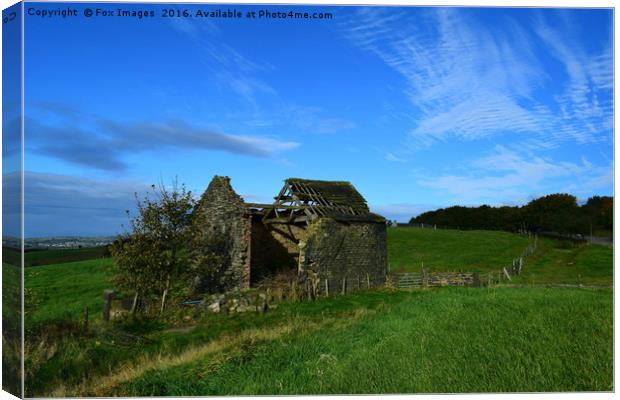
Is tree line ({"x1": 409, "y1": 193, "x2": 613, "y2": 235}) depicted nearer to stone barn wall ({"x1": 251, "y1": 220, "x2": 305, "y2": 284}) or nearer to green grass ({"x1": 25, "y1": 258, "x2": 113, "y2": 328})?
stone barn wall ({"x1": 251, "y1": 220, "x2": 305, "y2": 284})

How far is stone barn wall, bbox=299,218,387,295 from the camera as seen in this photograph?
20562 mm

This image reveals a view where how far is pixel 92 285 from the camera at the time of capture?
2430 centimetres

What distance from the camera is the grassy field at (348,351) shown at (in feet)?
23.6

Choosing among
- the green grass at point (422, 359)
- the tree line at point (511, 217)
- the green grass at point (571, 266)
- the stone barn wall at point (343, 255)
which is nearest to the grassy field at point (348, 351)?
the green grass at point (422, 359)

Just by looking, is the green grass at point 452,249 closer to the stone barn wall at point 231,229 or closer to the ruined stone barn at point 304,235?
the ruined stone barn at point 304,235

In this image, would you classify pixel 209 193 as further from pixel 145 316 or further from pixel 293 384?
pixel 293 384

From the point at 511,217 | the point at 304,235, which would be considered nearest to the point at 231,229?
the point at 304,235

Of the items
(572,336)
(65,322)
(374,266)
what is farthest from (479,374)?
(374,266)

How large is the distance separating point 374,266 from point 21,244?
63.8ft

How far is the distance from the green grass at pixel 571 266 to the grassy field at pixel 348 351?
1590 cm

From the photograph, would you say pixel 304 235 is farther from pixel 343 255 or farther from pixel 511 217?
pixel 511 217

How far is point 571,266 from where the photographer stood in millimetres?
32406

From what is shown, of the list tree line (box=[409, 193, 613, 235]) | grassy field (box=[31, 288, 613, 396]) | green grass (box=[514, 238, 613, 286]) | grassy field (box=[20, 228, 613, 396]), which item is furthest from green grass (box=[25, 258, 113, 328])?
tree line (box=[409, 193, 613, 235])

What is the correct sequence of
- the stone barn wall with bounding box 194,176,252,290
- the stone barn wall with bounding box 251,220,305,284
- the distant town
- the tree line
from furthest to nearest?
the tree line
the stone barn wall with bounding box 251,220,305,284
the stone barn wall with bounding box 194,176,252,290
the distant town
